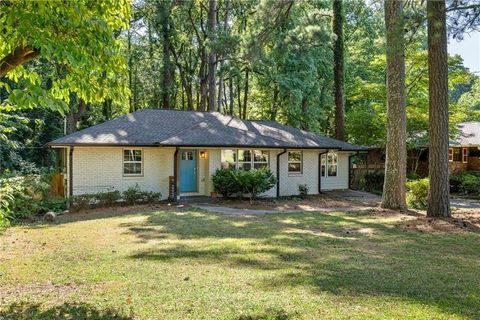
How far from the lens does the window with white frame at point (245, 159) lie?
18031mm

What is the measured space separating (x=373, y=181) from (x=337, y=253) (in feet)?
54.9

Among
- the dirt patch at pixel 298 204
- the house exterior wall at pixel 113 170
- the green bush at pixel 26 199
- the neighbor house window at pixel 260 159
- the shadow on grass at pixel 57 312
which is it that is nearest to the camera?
the shadow on grass at pixel 57 312

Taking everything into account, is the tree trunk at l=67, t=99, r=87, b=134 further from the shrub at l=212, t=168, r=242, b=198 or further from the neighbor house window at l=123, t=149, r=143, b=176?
the shrub at l=212, t=168, r=242, b=198

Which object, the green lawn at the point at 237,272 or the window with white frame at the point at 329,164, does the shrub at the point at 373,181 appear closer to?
the window with white frame at the point at 329,164

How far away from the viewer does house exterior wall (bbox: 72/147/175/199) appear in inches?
625

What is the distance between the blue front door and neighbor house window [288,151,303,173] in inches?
180

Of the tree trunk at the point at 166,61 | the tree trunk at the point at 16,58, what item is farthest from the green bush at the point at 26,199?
the tree trunk at the point at 166,61

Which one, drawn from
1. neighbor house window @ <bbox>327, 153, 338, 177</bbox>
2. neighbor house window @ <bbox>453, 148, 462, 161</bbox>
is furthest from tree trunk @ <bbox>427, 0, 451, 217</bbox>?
neighbor house window @ <bbox>453, 148, 462, 161</bbox>

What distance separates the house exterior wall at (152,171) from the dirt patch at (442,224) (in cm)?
807

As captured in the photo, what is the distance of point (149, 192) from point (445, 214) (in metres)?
10.7

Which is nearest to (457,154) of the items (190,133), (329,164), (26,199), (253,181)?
(329,164)

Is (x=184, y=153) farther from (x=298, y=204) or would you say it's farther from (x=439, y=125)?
(x=439, y=125)

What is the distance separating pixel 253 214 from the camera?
13.7 m

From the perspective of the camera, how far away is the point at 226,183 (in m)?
16.8
